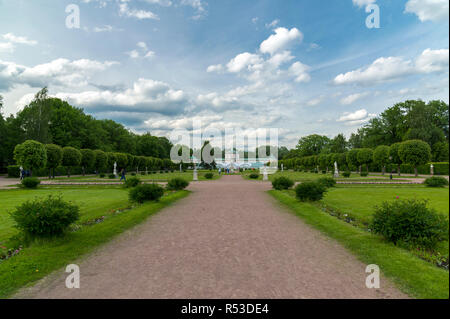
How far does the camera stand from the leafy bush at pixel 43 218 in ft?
18.7

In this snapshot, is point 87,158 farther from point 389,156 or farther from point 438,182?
point 389,156

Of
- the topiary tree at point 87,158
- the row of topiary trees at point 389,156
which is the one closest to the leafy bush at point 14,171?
the topiary tree at point 87,158

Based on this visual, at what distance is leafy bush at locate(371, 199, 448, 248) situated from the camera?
5395 millimetres

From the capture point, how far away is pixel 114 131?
74250 mm

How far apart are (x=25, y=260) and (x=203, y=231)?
393 centimetres

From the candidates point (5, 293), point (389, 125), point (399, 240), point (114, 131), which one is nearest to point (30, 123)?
point (114, 131)

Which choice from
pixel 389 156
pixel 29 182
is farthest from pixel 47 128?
pixel 389 156

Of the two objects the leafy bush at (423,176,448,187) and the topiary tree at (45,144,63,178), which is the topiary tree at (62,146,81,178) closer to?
the topiary tree at (45,144,63,178)

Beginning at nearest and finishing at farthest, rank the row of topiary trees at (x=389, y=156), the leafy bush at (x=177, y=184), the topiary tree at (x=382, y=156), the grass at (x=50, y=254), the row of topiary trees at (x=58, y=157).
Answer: the grass at (x=50, y=254), the leafy bush at (x=177, y=184), the row of topiary trees at (x=58, y=157), the row of topiary trees at (x=389, y=156), the topiary tree at (x=382, y=156)

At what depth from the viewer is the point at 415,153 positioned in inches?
1188

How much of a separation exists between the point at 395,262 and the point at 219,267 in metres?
3.12

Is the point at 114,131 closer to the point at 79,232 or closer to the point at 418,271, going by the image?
the point at 79,232

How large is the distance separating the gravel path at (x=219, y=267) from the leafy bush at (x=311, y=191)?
16.8 ft

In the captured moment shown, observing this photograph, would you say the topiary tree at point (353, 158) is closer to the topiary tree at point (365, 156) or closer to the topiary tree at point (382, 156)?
the topiary tree at point (365, 156)
